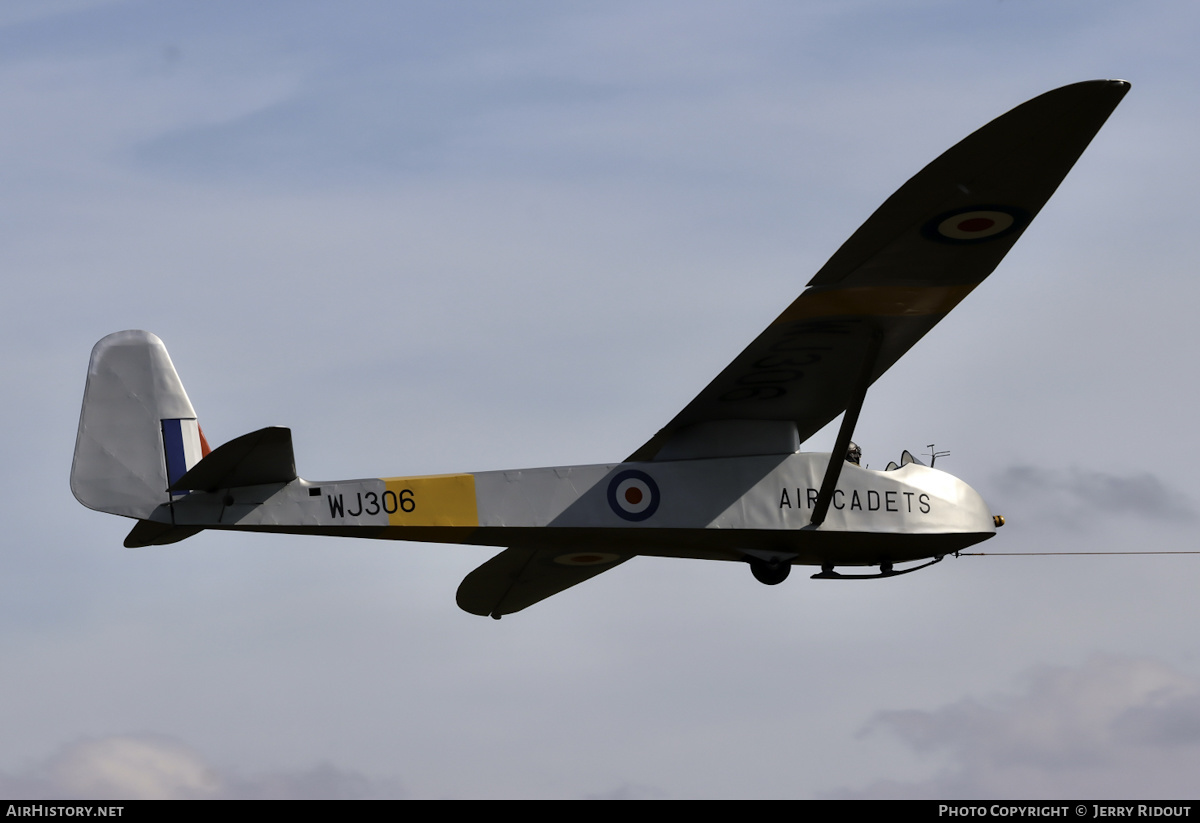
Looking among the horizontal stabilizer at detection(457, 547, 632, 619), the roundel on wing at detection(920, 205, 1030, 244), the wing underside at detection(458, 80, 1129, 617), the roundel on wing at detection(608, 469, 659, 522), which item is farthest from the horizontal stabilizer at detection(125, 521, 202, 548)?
the roundel on wing at detection(920, 205, 1030, 244)

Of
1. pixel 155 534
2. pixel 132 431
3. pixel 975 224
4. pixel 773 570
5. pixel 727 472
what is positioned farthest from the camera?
pixel 773 570

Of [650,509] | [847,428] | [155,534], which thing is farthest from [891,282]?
[155,534]

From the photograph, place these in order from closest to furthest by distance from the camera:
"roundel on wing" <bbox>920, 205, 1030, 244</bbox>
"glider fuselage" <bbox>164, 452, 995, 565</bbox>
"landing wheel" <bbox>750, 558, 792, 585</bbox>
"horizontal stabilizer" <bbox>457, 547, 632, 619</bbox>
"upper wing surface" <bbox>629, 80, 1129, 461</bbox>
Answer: "upper wing surface" <bbox>629, 80, 1129, 461</bbox> < "roundel on wing" <bbox>920, 205, 1030, 244</bbox> < "glider fuselage" <bbox>164, 452, 995, 565</bbox> < "landing wheel" <bbox>750, 558, 792, 585</bbox> < "horizontal stabilizer" <bbox>457, 547, 632, 619</bbox>

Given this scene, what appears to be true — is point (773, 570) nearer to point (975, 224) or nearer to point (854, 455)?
point (854, 455)

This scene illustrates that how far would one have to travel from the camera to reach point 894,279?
578 inches

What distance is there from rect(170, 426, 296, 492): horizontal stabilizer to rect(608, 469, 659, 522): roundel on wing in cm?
334

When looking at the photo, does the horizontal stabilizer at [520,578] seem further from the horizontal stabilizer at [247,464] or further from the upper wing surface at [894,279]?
the horizontal stabilizer at [247,464]

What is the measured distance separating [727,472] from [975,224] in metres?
3.82

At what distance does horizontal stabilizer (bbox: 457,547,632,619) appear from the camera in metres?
19.3

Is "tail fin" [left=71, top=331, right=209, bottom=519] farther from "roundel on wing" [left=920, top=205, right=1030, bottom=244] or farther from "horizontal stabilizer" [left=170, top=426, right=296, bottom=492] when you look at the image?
"roundel on wing" [left=920, top=205, right=1030, bottom=244]

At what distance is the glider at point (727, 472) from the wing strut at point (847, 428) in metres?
0.02

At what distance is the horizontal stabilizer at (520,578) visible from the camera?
63.4ft

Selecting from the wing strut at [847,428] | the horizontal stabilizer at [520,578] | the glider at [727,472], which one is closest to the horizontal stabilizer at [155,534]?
the glider at [727,472]
